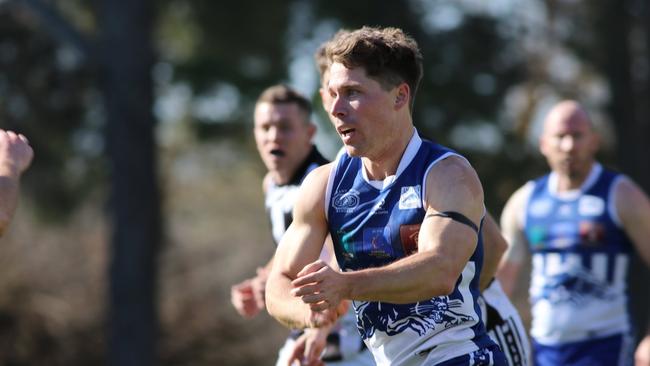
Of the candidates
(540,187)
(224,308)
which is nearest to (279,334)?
(224,308)

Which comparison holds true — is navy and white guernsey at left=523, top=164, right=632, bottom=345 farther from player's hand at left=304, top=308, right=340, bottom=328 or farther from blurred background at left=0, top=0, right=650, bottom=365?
blurred background at left=0, top=0, right=650, bottom=365

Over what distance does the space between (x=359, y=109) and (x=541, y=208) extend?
3.34m

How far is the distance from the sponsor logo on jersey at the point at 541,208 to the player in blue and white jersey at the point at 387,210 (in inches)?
110


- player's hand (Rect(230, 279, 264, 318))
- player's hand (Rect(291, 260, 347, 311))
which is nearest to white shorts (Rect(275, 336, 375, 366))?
player's hand (Rect(230, 279, 264, 318))

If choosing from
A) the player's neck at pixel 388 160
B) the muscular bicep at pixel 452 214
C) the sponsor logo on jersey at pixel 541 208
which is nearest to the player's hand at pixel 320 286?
the muscular bicep at pixel 452 214

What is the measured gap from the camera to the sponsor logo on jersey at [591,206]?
7.41m

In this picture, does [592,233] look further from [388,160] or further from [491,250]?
[388,160]

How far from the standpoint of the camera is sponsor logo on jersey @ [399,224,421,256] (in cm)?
456

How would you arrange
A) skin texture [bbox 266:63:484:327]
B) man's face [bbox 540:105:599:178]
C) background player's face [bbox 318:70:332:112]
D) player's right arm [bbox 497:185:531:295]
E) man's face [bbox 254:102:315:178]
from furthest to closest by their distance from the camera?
man's face [bbox 540:105:599:178] → player's right arm [bbox 497:185:531:295] → man's face [bbox 254:102:315:178] → background player's face [bbox 318:70:332:112] → skin texture [bbox 266:63:484:327]

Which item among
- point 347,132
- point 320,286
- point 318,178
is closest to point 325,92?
point 318,178

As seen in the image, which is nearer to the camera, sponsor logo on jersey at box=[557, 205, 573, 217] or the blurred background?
sponsor logo on jersey at box=[557, 205, 573, 217]

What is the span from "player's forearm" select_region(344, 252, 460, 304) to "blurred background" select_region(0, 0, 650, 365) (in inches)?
420

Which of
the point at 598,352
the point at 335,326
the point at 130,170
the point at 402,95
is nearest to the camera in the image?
the point at 402,95

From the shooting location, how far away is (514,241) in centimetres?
766
